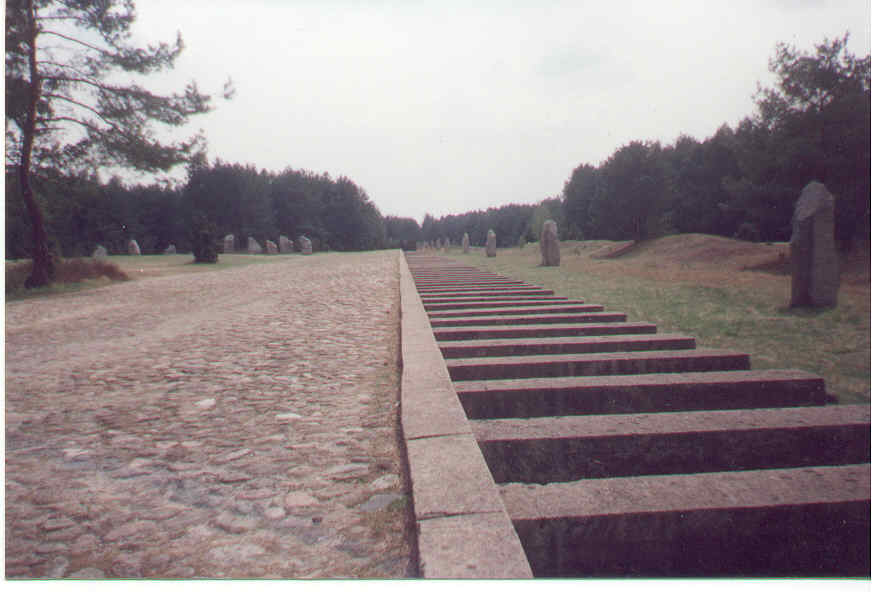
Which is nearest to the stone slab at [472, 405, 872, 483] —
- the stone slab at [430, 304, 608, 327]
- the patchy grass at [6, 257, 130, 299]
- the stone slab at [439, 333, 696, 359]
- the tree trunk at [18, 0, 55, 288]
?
the stone slab at [439, 333, 696, 359]

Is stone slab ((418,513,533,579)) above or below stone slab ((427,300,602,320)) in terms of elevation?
below

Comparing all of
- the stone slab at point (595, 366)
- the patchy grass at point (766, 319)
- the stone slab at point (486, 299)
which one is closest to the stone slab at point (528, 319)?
the patchy grass at point (766, 319)

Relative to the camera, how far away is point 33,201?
40.1ft

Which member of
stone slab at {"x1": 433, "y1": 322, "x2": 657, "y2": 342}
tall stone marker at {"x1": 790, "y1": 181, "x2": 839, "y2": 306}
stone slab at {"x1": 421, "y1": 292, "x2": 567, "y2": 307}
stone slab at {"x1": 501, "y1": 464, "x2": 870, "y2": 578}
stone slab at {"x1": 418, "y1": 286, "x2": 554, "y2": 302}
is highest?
tall stone marker at {"x1": 790, "y1": 181, "x2": 839, "y2": 306}

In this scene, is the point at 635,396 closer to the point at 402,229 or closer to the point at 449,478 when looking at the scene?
the point at 449,478

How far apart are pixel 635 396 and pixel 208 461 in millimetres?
2111

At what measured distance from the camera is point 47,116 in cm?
1080

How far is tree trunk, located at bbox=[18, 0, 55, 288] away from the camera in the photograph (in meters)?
10.5

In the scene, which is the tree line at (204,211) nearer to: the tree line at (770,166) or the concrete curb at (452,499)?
the concrete curb at (452,499)

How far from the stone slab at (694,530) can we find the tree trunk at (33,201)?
12.3m

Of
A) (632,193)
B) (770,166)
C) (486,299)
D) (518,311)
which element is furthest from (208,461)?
(632,193)

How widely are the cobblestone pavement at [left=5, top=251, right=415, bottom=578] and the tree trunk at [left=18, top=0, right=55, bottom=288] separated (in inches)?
333

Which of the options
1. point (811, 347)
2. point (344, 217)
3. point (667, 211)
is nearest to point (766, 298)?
point (811, 347)

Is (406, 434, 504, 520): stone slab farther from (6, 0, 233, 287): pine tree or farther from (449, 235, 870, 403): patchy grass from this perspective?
(6, 0, 233, 287): pine tree
